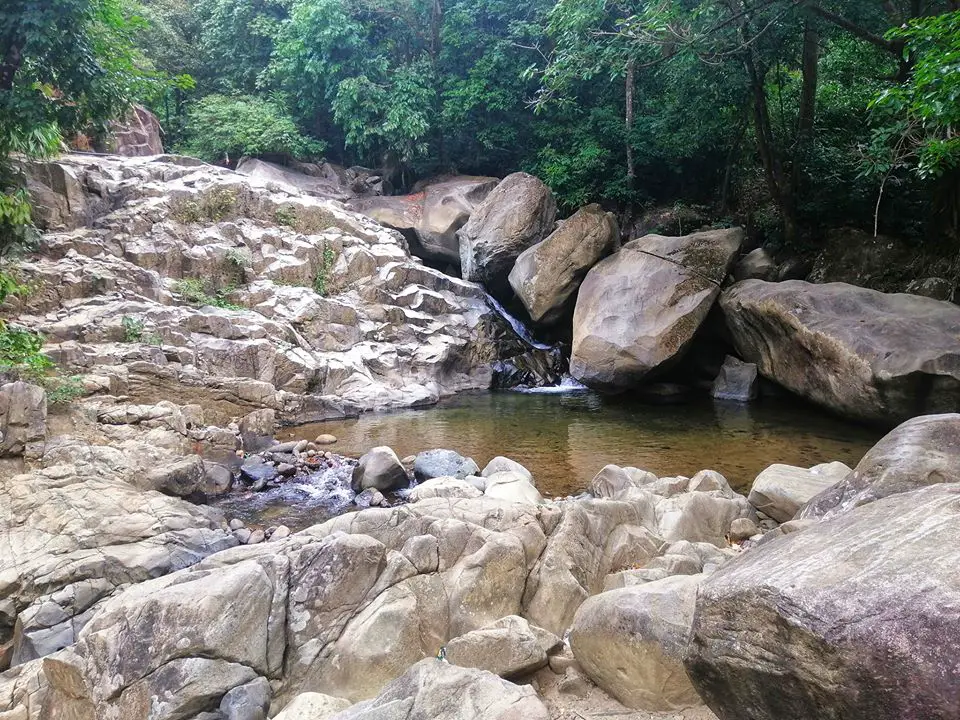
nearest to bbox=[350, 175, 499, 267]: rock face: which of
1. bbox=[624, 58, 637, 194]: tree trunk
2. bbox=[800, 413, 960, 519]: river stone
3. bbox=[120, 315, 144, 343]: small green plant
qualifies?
bbox=[624, 58, 637, 194]: tree trunk

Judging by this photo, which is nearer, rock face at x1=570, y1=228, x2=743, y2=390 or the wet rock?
the wet rock

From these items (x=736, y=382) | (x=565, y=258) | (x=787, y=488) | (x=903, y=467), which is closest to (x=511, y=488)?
(x=787, y=488)

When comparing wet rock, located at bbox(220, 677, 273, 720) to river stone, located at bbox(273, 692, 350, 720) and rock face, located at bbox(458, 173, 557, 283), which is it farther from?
rock face, located at bbox(458, 173, 557, 283)

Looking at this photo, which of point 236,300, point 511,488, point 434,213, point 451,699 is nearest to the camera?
point 451,699

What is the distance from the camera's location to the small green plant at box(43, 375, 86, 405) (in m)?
8.66

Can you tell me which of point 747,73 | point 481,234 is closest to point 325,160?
point 481,234

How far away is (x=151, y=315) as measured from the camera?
40.6 feet

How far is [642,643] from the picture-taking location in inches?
123

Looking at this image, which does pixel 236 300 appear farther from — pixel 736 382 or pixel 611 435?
pixel 736 382

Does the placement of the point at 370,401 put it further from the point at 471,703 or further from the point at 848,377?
the point at 471,703

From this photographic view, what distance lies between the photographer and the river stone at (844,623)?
1.86 metres

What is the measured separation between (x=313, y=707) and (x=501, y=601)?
1.56m

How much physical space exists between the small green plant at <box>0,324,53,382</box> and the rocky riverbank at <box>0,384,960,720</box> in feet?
4.15

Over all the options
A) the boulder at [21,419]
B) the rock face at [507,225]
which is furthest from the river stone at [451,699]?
the rock face at [507,225]
